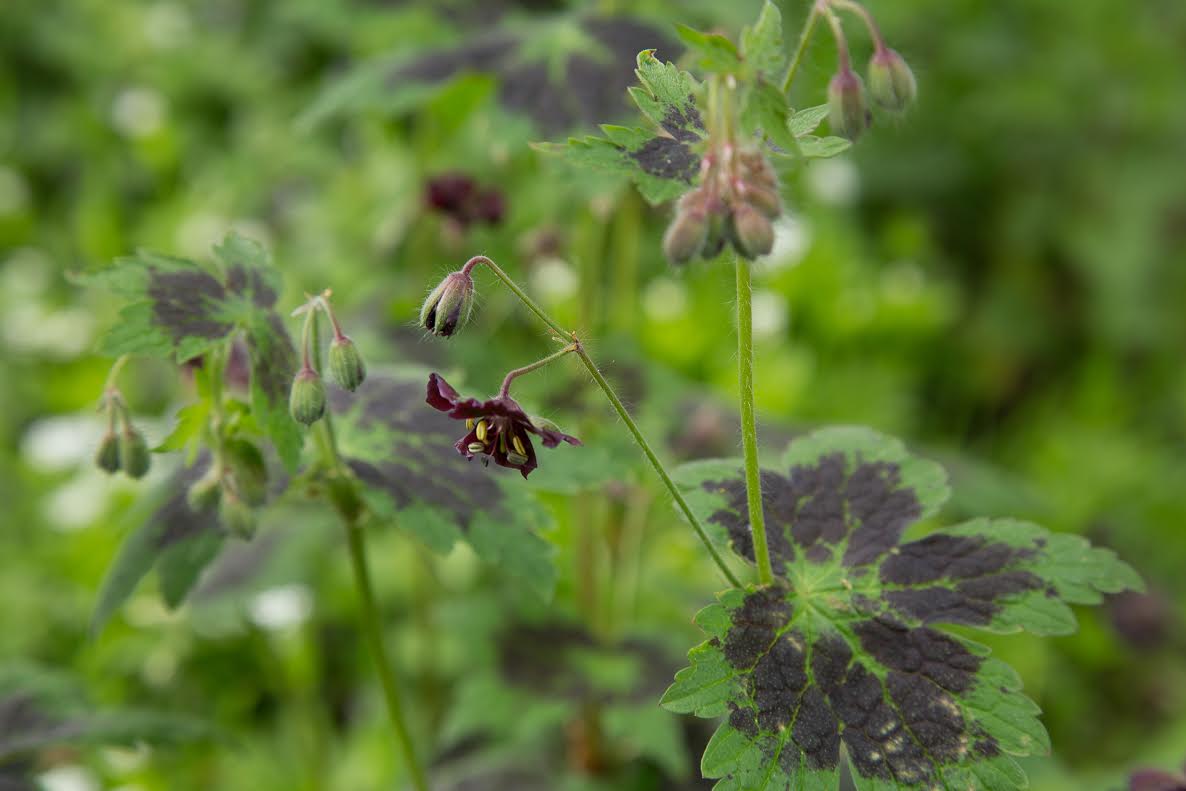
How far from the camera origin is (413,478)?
1891 mm

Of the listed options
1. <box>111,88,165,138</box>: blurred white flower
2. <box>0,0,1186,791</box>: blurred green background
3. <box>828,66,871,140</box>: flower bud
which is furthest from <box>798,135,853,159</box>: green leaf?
<box>111,88,165,138</box>: blurred white flower

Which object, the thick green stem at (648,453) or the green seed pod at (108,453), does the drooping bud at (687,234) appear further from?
the green seed pod at (108,453)

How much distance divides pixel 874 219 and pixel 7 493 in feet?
12.9

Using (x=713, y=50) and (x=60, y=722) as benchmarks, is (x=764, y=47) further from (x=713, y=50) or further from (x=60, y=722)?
(x=60, y=722)

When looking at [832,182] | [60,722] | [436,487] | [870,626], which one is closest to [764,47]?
[870,626]

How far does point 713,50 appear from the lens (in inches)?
48.8

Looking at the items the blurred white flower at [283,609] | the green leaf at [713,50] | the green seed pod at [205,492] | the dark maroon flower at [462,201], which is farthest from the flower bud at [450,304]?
the blurred white flower at [283,609]

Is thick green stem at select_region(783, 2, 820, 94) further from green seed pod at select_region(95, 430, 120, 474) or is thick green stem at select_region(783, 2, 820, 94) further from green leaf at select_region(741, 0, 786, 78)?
green seed pod at select_region(95, 430, 120, 474)

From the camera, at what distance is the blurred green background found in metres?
2.70

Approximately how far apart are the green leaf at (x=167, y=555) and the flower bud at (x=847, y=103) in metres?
1.16

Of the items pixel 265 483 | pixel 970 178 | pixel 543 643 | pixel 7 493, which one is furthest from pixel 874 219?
pixel 265 483

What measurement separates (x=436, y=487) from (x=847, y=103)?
0.89 meters

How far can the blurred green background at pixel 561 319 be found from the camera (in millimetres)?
2701

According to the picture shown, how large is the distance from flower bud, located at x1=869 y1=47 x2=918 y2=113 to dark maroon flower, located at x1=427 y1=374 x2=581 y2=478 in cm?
59
